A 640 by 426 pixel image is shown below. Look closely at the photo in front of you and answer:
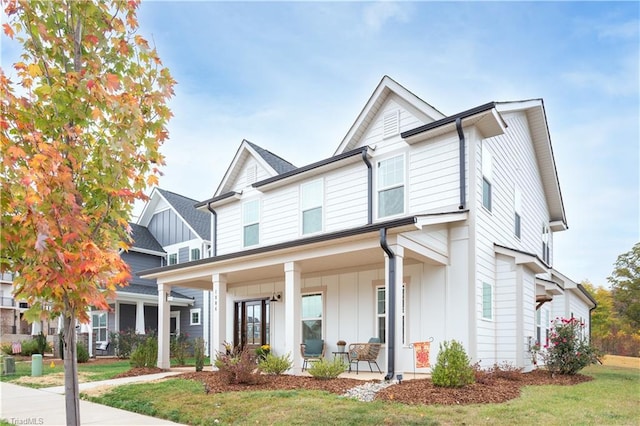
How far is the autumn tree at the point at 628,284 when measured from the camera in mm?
27109

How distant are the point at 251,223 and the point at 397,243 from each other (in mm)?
8525

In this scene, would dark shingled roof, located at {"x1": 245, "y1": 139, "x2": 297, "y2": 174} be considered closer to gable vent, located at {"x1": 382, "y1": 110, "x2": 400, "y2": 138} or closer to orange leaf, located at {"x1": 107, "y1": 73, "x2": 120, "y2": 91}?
gable vent, located at {"x1": 382, "y1": 110, "x2": 400, "y2": 138}

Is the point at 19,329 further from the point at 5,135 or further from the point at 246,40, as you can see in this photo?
the point at 5,135

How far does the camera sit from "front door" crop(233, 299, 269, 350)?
16.8 m

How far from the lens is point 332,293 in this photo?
1450 cm

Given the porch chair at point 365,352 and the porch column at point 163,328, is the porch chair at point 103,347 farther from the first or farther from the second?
the porch chair at point 365,352

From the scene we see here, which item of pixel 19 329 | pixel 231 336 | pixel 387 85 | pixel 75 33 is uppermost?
pixel 387 85

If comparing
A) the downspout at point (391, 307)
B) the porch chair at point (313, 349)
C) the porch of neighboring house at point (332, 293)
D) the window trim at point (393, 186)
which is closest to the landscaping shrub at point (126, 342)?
the porch of neighboring house at point (332, 293)

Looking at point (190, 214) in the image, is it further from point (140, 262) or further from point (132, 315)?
A: point (132, 315)

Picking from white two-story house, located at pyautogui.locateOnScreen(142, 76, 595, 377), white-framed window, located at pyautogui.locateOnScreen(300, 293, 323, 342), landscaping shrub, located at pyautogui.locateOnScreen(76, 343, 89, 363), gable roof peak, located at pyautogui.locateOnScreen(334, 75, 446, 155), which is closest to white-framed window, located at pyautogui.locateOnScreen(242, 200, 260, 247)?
white two-story house, located at pyautogui.locateOnScreen(142, 76, 595, 377)

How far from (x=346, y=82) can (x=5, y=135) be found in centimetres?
1536

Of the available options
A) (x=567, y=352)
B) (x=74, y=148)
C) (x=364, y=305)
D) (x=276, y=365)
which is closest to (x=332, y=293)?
(x=364, y=305)

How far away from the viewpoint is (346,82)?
18.8m

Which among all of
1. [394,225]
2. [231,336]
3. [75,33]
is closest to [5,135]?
[75,33]
